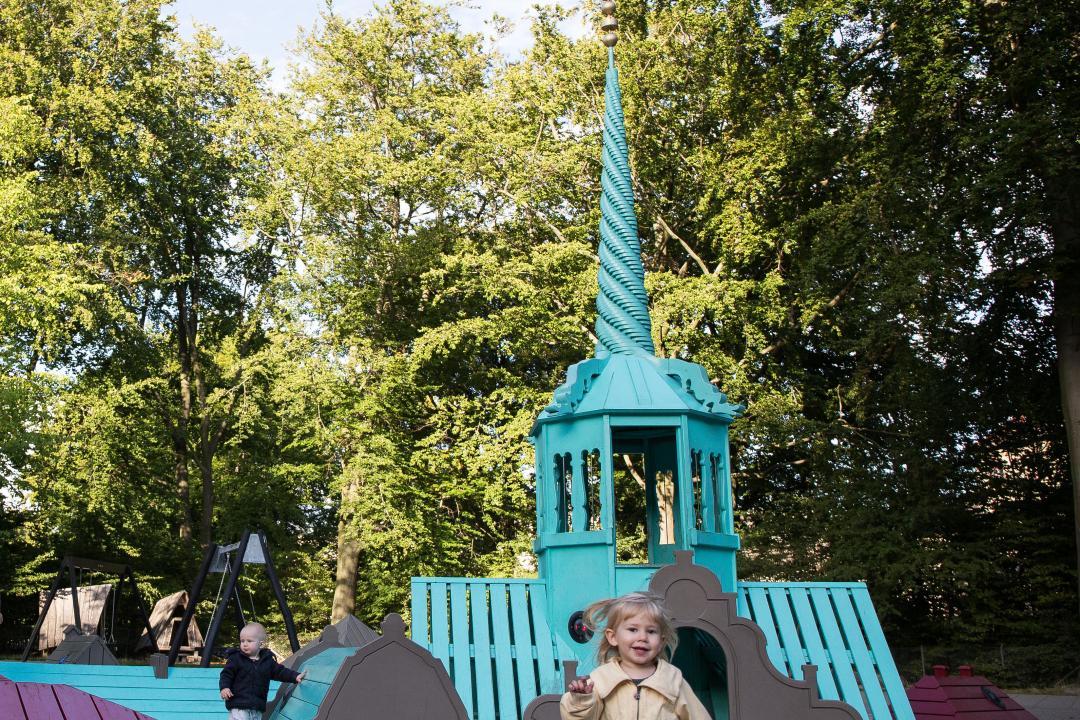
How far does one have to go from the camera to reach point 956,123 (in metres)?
16.8

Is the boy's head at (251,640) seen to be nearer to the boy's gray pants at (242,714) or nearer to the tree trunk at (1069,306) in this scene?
the boy's gray pants at (242,714)

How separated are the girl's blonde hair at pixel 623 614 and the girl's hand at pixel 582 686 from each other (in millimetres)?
169

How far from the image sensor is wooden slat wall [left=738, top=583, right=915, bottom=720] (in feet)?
22.6

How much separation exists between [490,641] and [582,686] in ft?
12.5

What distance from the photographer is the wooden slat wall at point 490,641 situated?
646 centimetres

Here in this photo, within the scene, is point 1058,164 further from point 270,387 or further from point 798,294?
point 270,387

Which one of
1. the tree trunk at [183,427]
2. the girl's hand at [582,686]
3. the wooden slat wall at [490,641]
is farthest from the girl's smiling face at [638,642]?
the tree trunk at [183,427]

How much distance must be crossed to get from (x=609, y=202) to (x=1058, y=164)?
8896mm

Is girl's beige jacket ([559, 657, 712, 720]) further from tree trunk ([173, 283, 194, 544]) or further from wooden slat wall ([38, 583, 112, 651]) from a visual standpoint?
tree trunk ([173, 283, 194, 544])

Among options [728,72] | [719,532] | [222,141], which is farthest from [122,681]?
[222,141]

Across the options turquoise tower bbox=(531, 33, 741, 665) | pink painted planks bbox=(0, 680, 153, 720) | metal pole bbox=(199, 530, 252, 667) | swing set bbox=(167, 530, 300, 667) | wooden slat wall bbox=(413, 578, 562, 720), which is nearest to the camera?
pink painted planks bbox=(0, 680, 153, 720)

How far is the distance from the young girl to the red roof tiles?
16.7ft

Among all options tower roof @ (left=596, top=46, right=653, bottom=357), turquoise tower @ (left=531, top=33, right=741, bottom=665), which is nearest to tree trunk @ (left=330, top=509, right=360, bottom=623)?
tower roof @ (left=596, top=46, right=653, bottom=357)

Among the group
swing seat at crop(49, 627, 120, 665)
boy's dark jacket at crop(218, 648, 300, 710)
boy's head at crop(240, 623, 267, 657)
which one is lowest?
swing seat at crop(49, 627, 120, 665)
